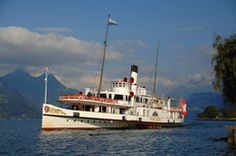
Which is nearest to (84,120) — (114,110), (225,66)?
(114,110)

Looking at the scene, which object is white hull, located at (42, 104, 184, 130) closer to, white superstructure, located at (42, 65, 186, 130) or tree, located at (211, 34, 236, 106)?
white superstructure, located at (42, 65, 186, 130)

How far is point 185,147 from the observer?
40719 millimetres

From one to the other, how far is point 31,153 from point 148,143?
46.7ft

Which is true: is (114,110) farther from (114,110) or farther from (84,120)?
(84,120)

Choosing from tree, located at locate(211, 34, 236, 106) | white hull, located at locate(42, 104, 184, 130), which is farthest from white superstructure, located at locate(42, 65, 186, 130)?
tree, located at locate(211, 34, 236, 106)

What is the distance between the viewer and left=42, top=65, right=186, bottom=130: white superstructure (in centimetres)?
5712

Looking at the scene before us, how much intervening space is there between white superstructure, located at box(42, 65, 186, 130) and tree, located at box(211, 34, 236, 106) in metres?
22.0

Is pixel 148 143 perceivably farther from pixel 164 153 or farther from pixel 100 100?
pixel 100 100

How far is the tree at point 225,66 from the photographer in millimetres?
40375

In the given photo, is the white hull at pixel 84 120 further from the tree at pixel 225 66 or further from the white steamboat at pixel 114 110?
the tree at pixel 225 66

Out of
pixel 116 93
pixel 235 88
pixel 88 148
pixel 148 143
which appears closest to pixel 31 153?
pixel 88 148

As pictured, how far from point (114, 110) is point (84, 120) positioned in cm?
661

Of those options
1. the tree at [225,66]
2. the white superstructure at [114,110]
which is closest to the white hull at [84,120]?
the white superstructure at [114,110]

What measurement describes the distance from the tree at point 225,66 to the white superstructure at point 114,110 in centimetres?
2205
